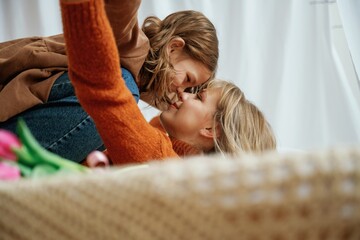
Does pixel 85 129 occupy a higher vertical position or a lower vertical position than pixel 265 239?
lower

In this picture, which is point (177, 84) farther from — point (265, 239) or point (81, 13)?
point (265, 239)

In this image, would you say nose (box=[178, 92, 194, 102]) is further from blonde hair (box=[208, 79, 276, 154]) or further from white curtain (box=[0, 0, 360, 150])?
white curtain (box=[0, 0, 360, 150])

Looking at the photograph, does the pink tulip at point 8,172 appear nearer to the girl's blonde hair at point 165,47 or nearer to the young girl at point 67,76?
the young girl at point 67,76

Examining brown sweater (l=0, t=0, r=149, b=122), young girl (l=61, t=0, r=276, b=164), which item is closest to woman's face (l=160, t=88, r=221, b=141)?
young girl (l=61, t=0, r=276, b=164)

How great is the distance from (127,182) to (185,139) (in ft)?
2.52

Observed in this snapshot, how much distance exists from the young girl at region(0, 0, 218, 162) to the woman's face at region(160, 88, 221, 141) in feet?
0.25

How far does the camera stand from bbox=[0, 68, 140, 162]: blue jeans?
0.92 metres

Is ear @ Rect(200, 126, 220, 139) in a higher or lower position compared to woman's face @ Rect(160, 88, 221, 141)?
lower

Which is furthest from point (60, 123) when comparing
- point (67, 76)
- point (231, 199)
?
point (231, 199)

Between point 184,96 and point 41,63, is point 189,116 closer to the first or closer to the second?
point 184,96

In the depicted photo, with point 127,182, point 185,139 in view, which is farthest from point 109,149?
point 127,182

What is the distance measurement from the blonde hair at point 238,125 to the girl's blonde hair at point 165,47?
10 centimetres

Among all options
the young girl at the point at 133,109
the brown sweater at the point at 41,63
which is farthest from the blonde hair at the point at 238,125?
the brown sweater at the point at 41,63

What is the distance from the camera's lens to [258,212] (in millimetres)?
293
